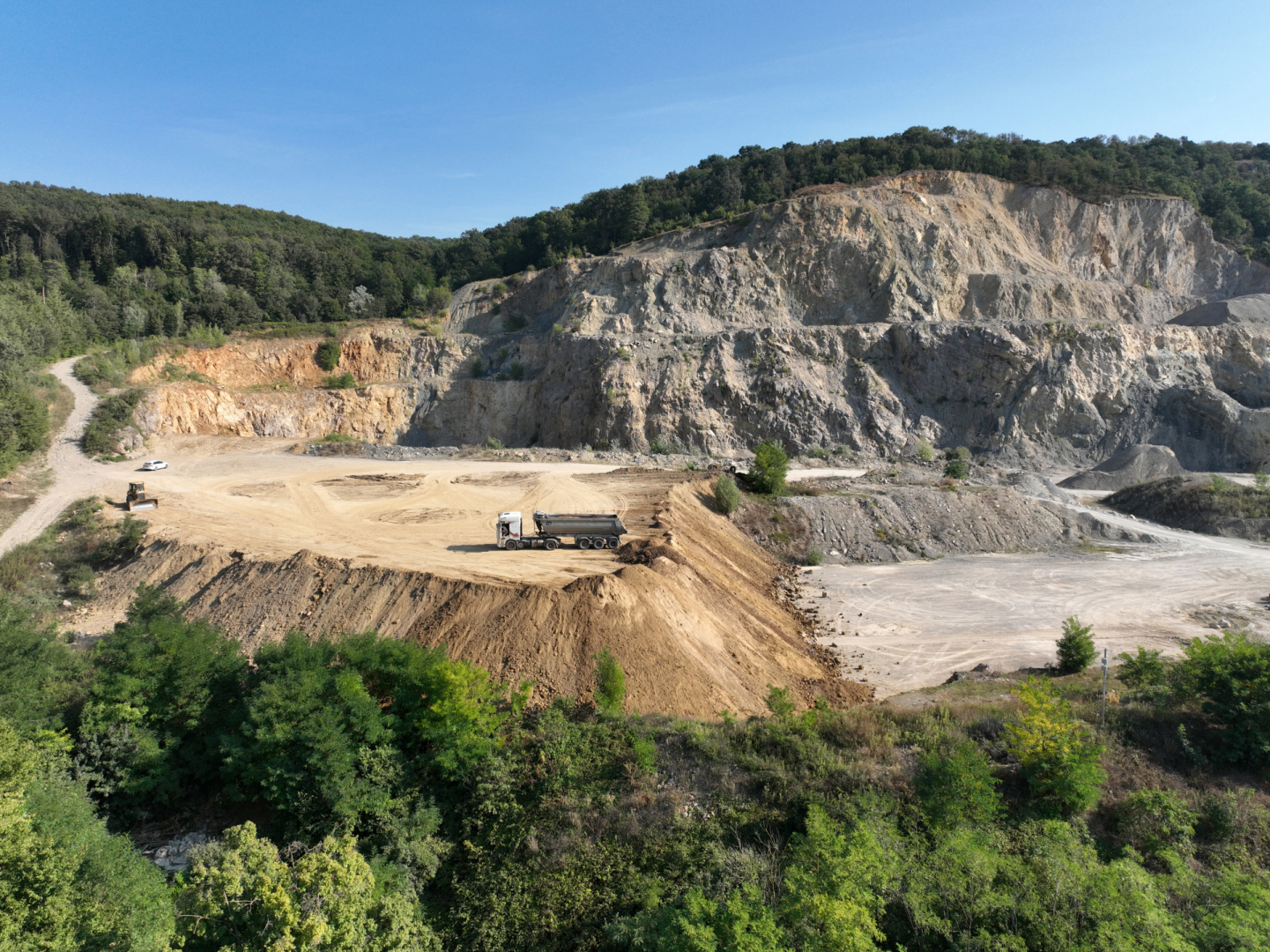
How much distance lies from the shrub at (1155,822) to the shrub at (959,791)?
177 centimetres

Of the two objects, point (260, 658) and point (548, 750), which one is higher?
point (260, 658)

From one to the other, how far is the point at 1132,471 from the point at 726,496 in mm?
32027

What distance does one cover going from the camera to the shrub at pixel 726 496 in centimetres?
2883

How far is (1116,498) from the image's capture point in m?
38.7

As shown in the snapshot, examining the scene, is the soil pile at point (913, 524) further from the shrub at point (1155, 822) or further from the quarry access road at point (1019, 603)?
the shrub at point (1155, 822)

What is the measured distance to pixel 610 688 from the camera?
12.8 metres

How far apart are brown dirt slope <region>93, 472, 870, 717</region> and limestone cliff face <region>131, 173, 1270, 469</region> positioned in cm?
2680

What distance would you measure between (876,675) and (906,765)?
7.56 m

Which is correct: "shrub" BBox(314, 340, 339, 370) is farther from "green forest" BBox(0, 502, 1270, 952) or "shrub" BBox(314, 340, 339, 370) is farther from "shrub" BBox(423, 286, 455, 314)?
"green forest" BBox(0, 502, 1270, 952)

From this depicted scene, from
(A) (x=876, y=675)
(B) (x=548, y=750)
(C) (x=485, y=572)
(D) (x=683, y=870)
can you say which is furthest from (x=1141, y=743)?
(C) (x=485, y=572)

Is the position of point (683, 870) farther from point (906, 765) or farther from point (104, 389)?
point (104, 389)

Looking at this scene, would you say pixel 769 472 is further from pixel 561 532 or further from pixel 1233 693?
pixel 1233 693

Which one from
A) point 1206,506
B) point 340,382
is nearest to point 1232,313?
point 1206,506

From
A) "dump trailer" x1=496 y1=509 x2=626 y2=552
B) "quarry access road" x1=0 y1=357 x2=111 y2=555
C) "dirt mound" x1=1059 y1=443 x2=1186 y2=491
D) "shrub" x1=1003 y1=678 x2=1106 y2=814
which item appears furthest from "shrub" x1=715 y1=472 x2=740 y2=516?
"dirt mound" x1=1059 y1=443 x2=1186 y2=491
